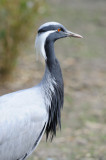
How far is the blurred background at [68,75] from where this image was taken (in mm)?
5113

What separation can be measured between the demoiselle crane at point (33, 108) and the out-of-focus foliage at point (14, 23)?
2.73m

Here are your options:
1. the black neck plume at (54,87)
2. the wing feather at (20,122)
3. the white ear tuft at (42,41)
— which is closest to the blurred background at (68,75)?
the black neck plume at (54,87)

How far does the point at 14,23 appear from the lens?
6.46m

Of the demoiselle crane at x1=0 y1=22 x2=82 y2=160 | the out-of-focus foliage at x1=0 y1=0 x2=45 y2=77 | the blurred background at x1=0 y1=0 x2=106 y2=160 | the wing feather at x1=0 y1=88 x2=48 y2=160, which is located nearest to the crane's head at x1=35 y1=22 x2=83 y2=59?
the demoiselle crane at x1=0 y1=22 x2=82 y2=160

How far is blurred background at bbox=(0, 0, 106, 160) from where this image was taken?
16.8 ft

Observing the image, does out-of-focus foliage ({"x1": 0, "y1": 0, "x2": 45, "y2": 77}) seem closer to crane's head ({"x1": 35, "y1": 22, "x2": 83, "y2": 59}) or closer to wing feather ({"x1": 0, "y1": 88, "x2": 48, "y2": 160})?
crane's head ({"x1": 35, "y1": 22, "x2": 83, "y2": 59})

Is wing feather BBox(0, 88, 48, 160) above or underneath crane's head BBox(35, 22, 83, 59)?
underneath

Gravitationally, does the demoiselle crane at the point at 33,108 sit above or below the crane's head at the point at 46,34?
below

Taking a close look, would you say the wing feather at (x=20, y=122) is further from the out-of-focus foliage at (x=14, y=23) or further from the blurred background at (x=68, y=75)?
the out-of-focus foliage at (x=14, y=23)

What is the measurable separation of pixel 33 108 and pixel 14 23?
3202mm

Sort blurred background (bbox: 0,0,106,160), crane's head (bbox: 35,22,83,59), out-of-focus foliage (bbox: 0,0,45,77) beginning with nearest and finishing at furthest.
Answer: crane's head (bbox: 35,22,83,59) → blurred background (bbox: 0,0,106,160) → out-of-focus foliage (bbox: 0,0,45,77)

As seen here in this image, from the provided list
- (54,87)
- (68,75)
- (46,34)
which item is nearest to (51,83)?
(54,87)

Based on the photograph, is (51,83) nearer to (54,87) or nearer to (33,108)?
(54,87)

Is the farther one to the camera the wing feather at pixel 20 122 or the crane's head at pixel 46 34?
the crane's head at pixel 46 34
